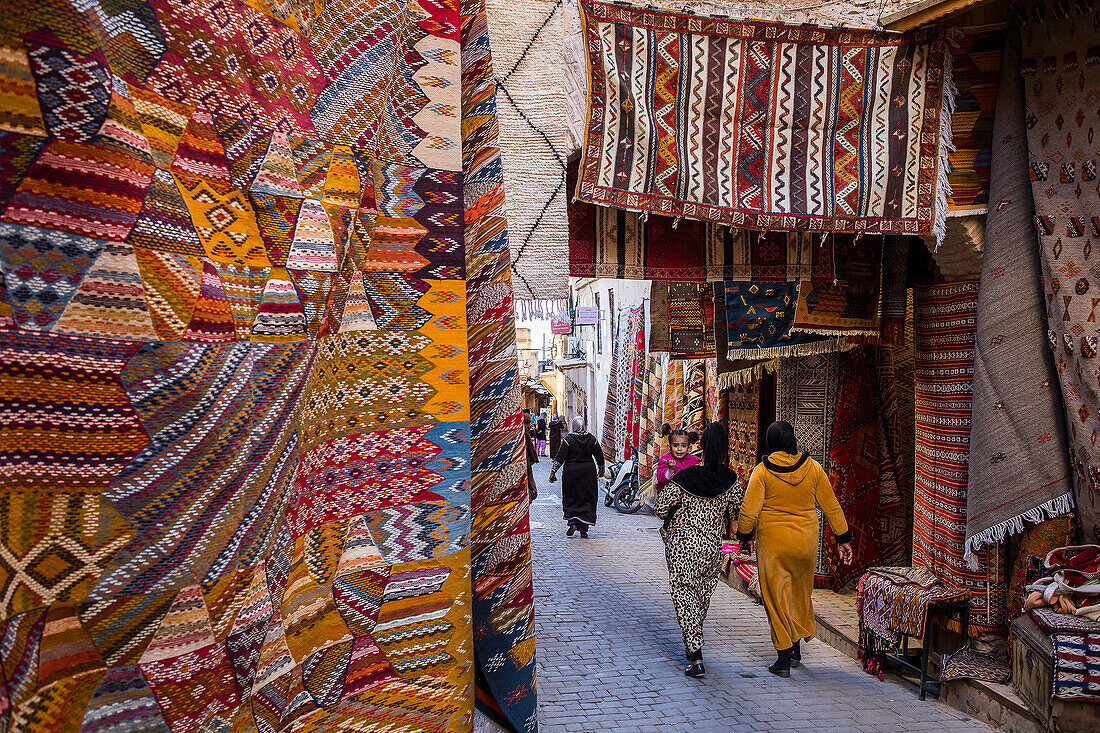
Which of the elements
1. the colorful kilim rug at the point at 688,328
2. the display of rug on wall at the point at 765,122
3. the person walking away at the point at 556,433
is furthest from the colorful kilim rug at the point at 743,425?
the person walking away at the point at 556,433

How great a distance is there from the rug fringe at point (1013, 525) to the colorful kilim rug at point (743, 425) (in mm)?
3723

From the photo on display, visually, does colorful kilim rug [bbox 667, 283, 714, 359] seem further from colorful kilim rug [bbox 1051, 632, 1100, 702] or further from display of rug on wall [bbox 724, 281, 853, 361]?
colorful kilim rug [bbox 1051, 632, 1100, 702]

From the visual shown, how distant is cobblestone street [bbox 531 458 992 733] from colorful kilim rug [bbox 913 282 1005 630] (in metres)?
0.81

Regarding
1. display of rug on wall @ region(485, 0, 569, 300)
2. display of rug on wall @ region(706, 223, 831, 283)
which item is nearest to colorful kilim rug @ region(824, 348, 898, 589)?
display of rug on wall @ region(706, 223, 831, 283)

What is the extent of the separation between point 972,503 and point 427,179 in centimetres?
436

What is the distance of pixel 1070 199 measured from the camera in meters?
4.06

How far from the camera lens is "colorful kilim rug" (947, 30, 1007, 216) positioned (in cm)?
434

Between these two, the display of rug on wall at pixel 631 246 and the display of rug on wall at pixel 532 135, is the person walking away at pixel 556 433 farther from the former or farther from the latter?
the display of rug on wall at pixel 532 135

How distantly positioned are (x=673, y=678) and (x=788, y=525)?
133cm

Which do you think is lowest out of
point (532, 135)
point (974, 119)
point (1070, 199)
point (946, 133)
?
point (1070, 199)

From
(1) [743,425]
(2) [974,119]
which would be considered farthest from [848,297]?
(1) [743,425]

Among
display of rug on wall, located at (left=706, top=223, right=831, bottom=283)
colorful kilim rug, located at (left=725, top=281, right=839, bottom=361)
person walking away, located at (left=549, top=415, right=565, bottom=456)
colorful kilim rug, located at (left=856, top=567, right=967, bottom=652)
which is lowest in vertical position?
person walking away, located at (left=549, top=415, right=565, bottom=456)

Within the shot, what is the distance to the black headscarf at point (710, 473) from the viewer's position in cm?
540

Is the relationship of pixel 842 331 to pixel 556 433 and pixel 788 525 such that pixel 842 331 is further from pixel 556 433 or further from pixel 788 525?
pixel 556 433
